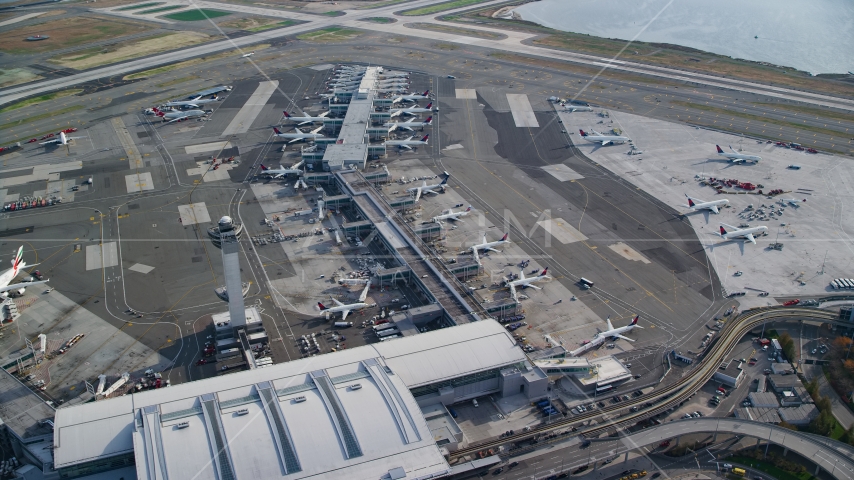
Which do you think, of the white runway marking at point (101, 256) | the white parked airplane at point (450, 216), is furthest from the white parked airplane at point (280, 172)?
the white runway marking at point (101, 256)

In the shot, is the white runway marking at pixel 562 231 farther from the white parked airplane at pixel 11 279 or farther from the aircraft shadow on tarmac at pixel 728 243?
the white parked airplane at pixel 11 279

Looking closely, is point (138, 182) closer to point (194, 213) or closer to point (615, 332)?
point (194, 213)

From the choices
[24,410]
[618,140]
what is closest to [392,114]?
[618,140]

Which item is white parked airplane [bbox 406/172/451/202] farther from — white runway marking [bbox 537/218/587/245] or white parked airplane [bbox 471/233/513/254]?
white runway marking [bbox 537/218/587/245]

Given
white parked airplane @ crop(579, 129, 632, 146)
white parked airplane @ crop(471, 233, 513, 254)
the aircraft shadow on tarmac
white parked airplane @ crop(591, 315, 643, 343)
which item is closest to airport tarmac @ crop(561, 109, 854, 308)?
the aircraft shadow on tarmac

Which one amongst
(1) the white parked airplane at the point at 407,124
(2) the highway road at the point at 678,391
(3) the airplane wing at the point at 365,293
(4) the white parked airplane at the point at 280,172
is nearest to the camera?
(2) the highway road at the point at 678,391

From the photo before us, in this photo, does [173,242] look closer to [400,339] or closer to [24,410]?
[24,410]

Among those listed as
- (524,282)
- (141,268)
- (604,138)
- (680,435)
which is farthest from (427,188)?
(680,435)
